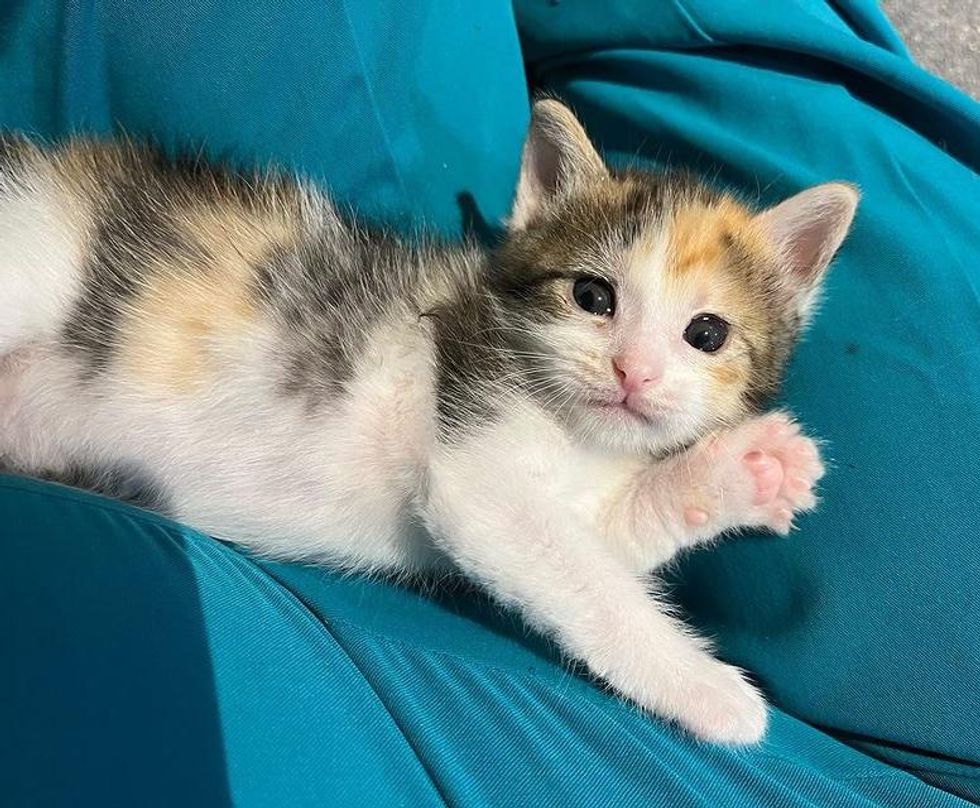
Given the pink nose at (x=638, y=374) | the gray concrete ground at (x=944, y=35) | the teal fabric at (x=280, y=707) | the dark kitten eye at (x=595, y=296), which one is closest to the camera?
the teal fabric at (x=280, y=707)

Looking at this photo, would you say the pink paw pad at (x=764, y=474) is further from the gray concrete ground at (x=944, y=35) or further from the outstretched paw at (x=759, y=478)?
the gray concrete ground at (x=944, y=35)

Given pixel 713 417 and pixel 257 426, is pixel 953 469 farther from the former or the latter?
pixel 257 426

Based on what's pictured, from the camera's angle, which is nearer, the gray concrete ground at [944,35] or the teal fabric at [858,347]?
the teal fabric at [858,347]

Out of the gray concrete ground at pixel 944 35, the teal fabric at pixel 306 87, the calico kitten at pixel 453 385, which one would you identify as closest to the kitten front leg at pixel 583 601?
the calico kitten at pixel 453 385

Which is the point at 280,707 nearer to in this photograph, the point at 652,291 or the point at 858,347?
the point at 652,291

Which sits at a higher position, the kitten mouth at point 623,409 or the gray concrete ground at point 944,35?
the gray concrete ground at point 944,35
